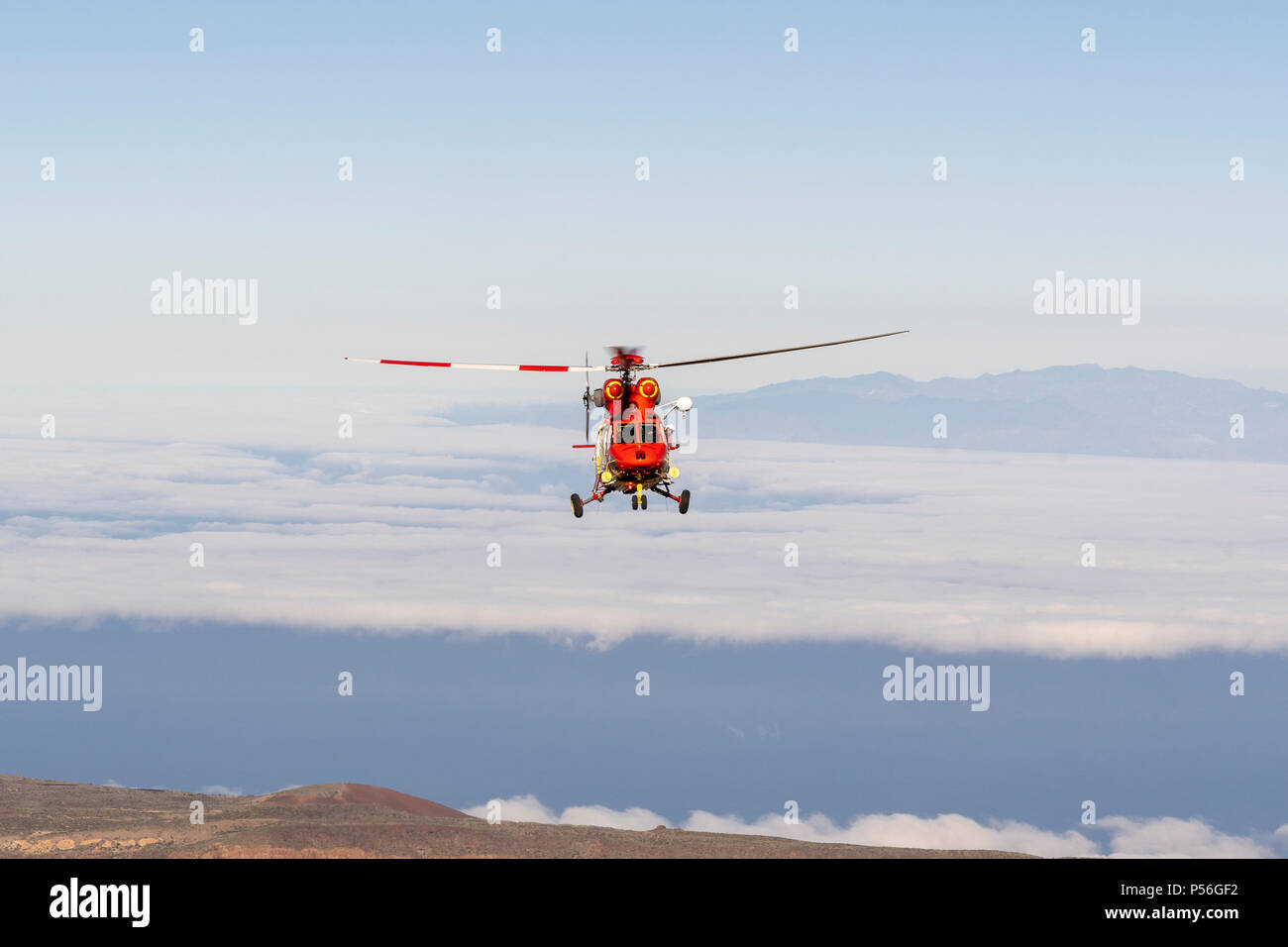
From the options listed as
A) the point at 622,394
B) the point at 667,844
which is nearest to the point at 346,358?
the point at 622,394

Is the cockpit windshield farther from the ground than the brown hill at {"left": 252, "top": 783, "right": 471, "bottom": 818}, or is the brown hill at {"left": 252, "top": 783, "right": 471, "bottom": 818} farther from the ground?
the cockpit windshield

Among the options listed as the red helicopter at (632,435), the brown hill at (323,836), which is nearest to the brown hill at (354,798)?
the brown hill at (323,836)

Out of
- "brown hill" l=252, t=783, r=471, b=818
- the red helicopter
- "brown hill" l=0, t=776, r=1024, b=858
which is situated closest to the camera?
the red helicopter

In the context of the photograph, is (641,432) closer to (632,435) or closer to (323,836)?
(632,435)

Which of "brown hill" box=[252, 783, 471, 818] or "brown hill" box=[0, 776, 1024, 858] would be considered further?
"brown hill" box=[252, 783, 471, 818]

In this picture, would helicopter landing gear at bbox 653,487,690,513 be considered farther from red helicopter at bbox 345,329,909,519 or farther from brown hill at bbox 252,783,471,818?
brown hill at bbox 252,783,471,818

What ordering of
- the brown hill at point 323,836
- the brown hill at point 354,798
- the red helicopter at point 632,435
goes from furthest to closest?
the brown hill at point 354,798 → the brown hill at point 323,836 → the red helicopter at point 632,435

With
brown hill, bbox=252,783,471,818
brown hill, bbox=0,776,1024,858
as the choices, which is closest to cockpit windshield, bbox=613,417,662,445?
brown hill, bbox=0,776,1024,858

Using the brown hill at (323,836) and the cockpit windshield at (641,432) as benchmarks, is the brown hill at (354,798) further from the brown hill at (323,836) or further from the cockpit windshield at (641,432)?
the cockpit windshield at (641,432)
